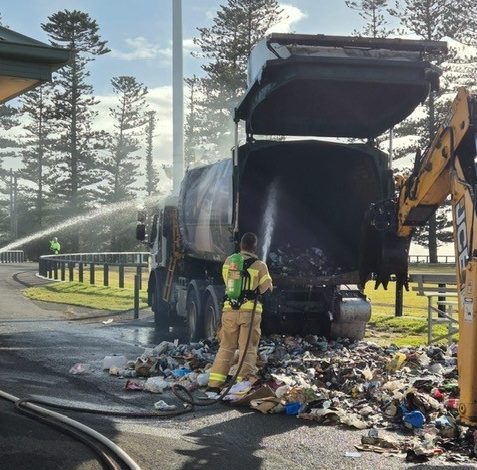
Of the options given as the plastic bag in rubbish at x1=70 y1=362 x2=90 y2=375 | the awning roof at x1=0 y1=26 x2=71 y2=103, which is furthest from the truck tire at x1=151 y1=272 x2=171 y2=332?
the awning roof at x1=0 y1=26 x2=71 y2=103

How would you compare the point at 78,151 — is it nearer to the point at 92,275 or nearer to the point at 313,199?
the point at 92,275

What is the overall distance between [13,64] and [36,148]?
63.6 m

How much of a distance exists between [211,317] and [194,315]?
0.81 m

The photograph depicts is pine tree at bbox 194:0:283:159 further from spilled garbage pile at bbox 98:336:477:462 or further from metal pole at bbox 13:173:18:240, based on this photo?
spilled garbage pile at bbox 98:336:477:462

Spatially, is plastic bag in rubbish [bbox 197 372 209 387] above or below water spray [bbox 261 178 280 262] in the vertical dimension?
below

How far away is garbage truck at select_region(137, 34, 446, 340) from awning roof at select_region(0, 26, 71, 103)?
252 cm

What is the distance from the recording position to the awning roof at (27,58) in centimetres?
886

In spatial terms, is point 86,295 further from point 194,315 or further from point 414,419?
point 414,419

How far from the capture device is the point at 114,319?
17641 millimetres

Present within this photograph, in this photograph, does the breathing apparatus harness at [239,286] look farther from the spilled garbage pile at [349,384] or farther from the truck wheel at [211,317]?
the truck wheel at [211,317]

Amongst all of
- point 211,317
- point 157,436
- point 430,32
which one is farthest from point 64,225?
point 157,436

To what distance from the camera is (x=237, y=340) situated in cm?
942

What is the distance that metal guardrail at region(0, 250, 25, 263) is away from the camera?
5356cm

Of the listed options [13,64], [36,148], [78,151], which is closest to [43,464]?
[13,64]
